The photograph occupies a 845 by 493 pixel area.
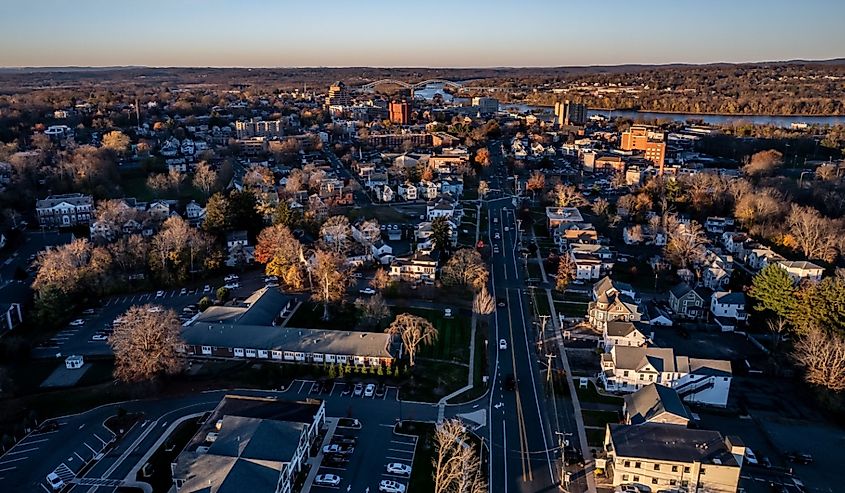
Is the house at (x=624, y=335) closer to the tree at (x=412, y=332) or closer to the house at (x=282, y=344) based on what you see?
the tree at (x=412, y=332)

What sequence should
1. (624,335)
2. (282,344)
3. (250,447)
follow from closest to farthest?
(250,447)
(282,344)
(624,335)

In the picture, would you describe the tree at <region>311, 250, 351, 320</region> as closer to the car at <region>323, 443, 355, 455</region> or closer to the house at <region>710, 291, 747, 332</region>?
the car at <region>323, 443, 355, 455</region>

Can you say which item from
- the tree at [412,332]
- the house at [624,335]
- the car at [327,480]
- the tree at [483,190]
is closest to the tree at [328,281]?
the tree at [412,332]

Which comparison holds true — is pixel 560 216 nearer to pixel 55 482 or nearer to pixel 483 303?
pixel 483 303

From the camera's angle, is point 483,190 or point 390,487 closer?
point 390,487

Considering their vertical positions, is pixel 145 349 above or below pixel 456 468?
above

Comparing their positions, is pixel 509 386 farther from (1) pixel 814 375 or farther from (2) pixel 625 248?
(2) pixel 625 248

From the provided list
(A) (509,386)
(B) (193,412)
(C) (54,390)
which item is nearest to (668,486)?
(A) (509,386)

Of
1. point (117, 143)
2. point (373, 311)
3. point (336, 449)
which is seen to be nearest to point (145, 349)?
point (336, 449)
